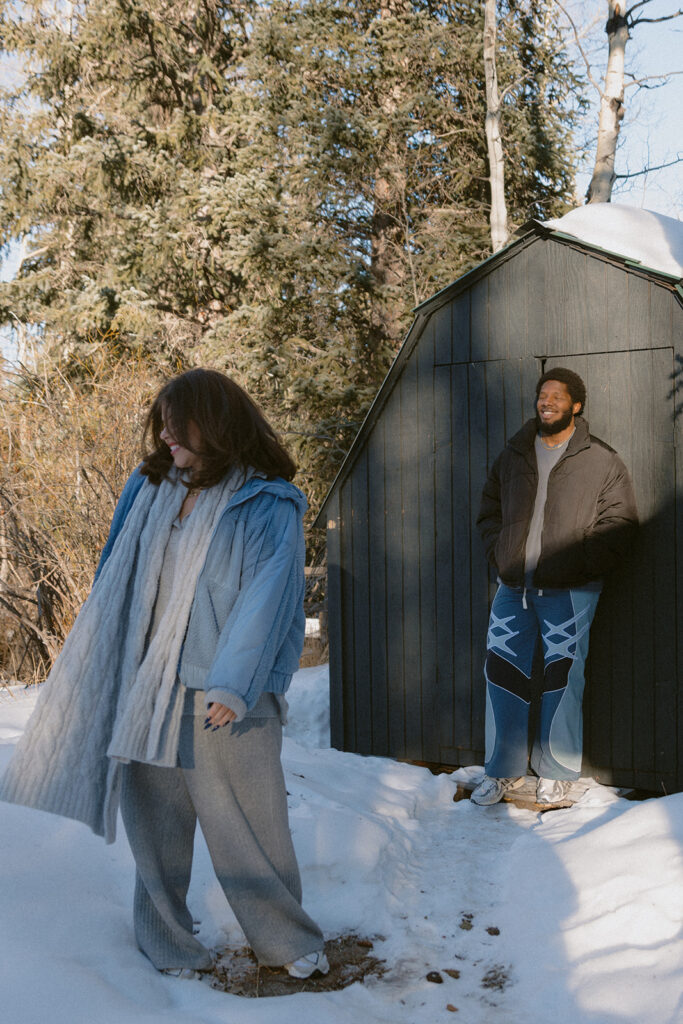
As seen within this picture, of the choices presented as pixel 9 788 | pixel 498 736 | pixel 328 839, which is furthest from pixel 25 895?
pixel 498 736

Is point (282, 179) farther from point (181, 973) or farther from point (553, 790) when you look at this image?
point (181, 973)

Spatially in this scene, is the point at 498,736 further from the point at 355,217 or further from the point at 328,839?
the point at 355,217

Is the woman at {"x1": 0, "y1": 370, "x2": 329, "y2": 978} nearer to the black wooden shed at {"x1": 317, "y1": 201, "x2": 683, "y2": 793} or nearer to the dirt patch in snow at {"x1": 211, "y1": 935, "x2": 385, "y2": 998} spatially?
the dirt patch in snow at {"x1": 211, "y1": 935, "x2": 385, "y2": 998}

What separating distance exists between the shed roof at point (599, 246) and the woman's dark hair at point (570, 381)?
2.36 ft

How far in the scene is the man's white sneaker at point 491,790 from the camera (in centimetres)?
495

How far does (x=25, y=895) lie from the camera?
9.59 feet

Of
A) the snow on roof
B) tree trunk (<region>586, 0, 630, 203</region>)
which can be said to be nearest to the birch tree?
tree trunk (<region>586, 0, 630, 203</region>)

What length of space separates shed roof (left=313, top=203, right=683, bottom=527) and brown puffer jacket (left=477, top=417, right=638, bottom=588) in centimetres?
103

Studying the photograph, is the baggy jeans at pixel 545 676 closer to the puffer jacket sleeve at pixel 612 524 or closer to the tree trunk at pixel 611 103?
the puffer jacket sleeve at pixel 612 524

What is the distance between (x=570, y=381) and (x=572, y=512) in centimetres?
72

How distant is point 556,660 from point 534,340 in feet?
6.15

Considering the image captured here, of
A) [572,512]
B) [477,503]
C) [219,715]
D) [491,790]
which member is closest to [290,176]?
[477,503]

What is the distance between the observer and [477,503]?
5496 millimetres

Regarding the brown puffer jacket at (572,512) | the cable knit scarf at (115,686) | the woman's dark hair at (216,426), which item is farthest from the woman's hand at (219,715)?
the brown puffer jacket at (572,512)
